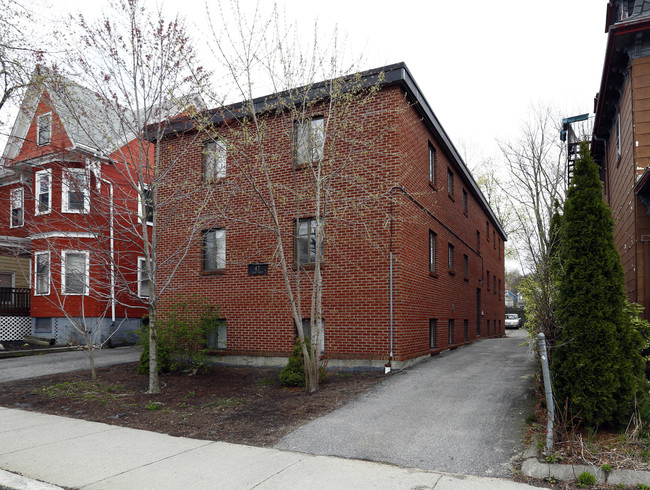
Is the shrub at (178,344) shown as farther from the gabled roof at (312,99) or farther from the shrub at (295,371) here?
the gabled roof at (312,99)

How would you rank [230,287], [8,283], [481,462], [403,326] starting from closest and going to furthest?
[481,462]
[403,326]
[230,287]
[8,283]

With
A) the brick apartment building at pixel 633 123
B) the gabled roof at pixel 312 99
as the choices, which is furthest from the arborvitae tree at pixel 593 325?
the gabled roof at pixel 312 99

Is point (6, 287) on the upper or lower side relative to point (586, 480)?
upper

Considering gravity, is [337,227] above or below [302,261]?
above

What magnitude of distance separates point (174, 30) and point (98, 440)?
778cm

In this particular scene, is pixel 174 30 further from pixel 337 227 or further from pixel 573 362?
pixel 573 362

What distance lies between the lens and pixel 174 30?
1008cm

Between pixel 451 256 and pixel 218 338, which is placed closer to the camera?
pixel 218 338

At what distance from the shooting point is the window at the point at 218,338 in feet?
44.0

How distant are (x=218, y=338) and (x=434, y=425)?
8.00 metres

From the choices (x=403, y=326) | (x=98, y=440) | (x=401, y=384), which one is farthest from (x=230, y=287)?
(x=98, y=440)

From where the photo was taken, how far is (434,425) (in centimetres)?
691

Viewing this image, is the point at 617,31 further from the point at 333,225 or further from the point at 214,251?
the point at 214,251

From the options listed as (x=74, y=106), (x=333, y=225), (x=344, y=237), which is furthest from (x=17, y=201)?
(x=344, y=237)
